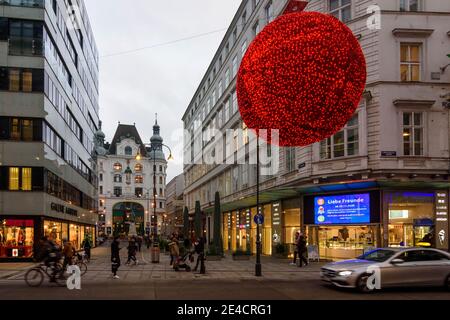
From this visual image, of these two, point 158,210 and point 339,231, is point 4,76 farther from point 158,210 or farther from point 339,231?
point 158,210

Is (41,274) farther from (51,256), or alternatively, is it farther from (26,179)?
(26,179)

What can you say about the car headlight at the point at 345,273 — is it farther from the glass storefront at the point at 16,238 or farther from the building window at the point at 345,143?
the glass storefront at the point at 16,238

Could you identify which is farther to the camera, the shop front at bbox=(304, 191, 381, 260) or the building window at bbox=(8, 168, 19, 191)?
the building window at bbox=(8, 168, 19, 191)

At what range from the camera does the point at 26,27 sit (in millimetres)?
34438

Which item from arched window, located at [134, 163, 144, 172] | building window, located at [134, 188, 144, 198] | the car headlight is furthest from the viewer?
arched window, located at [134, 163, 144, 172]

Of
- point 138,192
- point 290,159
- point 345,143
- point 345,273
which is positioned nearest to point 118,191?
point 138,192

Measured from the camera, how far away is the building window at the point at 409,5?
93.5ft

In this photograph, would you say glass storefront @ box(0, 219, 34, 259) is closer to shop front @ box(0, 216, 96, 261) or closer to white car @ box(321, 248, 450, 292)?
shop front @ box(0, 216, 96, 261)

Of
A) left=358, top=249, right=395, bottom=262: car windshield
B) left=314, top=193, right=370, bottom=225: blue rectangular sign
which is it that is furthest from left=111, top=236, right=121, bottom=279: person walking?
left=314, top=193, right=370, bottom=225: blue rectangular sign

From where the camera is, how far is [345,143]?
28.8 metres

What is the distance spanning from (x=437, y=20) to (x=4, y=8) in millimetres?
27260

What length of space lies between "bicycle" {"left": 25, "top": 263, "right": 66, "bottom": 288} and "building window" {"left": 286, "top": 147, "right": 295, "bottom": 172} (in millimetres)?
18548

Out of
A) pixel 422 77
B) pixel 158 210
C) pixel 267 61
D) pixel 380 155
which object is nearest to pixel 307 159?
pixel 380 155

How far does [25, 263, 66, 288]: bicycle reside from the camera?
18.0m
